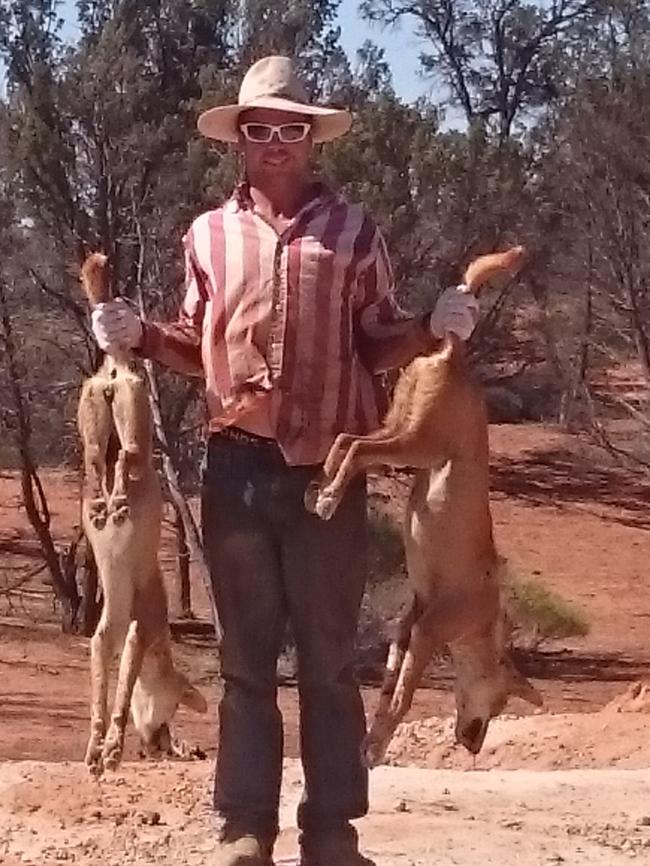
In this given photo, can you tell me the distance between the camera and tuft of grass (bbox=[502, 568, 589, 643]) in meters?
16.3

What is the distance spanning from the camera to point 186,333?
5016 mm

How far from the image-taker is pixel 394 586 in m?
15.4

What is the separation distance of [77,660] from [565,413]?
1561 cm

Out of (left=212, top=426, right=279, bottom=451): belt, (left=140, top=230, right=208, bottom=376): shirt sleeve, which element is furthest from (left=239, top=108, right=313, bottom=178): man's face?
(left=212, top=426, right=279, bottom=451): belt

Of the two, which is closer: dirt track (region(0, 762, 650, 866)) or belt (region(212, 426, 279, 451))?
belt (region(212, 426, 279, 451))

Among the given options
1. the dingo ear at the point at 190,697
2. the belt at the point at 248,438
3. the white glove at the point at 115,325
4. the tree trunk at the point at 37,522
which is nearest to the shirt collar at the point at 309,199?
the white glove at the point at 115,325

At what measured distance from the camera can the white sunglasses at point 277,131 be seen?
4.85 m

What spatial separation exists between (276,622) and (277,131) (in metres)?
1.29

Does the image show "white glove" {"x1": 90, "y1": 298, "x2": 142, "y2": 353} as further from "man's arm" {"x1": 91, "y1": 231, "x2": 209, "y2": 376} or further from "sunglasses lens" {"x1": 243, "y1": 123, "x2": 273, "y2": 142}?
"sunglasses lens" {"x1": 243, "y1": 123, "x2": 273, "y2": 142}

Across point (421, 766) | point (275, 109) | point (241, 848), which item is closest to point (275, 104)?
point (275, 109)

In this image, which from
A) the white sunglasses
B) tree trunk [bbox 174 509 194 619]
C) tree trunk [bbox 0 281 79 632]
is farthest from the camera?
tree trunk [bbox 174 509 194 619]

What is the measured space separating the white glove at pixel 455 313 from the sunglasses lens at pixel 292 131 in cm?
60

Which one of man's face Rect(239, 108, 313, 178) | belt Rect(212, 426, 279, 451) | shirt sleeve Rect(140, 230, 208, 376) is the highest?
man's face Rect(239, 108, 313, 178)

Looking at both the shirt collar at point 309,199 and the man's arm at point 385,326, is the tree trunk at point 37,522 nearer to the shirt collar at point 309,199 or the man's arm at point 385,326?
the shirt collar at point 309,199
